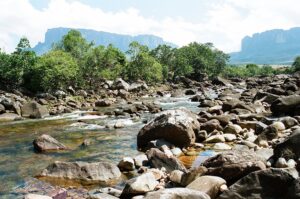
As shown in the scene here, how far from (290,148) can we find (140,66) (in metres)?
77.8

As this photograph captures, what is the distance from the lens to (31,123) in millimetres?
34750

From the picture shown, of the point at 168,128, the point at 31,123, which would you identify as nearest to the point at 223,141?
the point at 168,128

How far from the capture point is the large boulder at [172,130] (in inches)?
789

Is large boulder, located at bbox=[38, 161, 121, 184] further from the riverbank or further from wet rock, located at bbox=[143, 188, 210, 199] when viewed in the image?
wet rock, located at bbox=[143, 188, 210, 199]

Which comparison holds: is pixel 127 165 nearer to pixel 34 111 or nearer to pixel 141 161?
pixel 141 161

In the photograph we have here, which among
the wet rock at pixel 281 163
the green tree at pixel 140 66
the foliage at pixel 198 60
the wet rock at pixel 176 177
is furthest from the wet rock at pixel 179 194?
the foliage at pixel 198 60

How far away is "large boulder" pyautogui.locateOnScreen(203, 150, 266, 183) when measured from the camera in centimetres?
1181

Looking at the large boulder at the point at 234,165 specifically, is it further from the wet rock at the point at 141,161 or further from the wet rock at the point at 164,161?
the wet rock at the point at 141,161

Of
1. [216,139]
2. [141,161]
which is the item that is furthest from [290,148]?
[216,139]

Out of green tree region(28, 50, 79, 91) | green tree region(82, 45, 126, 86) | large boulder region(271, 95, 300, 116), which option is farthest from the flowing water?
green tree region(82, 45, 126, 86)

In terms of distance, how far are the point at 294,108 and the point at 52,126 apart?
61.5 feet

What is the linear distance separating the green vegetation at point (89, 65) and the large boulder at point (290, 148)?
52.5 meters

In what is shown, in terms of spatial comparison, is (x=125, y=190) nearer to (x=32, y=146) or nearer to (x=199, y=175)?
(x=199, y=175)

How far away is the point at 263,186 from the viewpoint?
10328 millimetres
